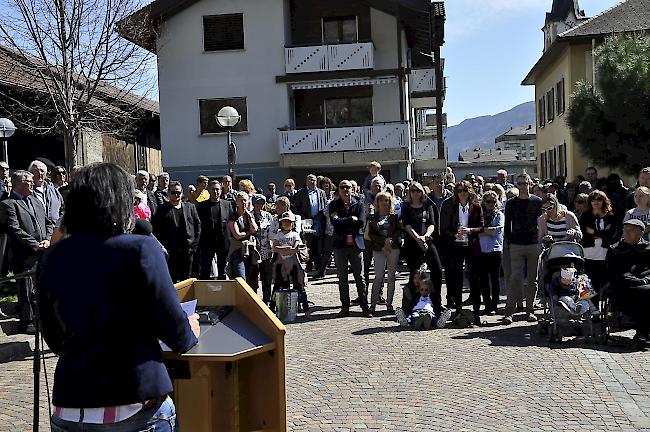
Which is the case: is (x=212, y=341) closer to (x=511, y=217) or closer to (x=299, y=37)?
(x=511, y=217)

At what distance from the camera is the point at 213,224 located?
12844 millimetres

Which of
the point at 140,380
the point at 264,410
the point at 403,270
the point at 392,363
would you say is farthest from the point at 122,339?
the point at 403,270

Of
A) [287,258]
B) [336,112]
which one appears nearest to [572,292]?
[287,258]

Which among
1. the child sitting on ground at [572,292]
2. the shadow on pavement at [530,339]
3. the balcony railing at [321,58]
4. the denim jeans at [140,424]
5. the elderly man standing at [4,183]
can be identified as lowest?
the shadow on pavement at [530,339]

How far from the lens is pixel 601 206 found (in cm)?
1132

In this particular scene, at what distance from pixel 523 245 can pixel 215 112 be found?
21.9 m

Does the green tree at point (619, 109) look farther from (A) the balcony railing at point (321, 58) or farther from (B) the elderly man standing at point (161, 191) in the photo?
(B) the elderly man standing at point (161, 191)

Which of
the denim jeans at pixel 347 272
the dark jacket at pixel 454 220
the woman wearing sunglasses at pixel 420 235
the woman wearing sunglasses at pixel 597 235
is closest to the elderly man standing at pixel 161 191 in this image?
the denim jeans at pixel 347 272

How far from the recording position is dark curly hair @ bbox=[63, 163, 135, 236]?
311 cm

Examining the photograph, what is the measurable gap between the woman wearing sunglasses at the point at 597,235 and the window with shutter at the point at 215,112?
843 inches

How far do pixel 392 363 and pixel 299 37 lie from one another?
24755 mm

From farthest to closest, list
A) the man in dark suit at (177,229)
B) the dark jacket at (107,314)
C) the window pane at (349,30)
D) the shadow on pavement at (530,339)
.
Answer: the window pane at (349,30), the man in dark suit at (177,229), the shadow on pavement at (530,339), the dark jacket at (107,314)

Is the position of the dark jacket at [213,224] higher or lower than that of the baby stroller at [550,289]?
higher

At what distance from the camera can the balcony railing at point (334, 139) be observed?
30.2 meters
